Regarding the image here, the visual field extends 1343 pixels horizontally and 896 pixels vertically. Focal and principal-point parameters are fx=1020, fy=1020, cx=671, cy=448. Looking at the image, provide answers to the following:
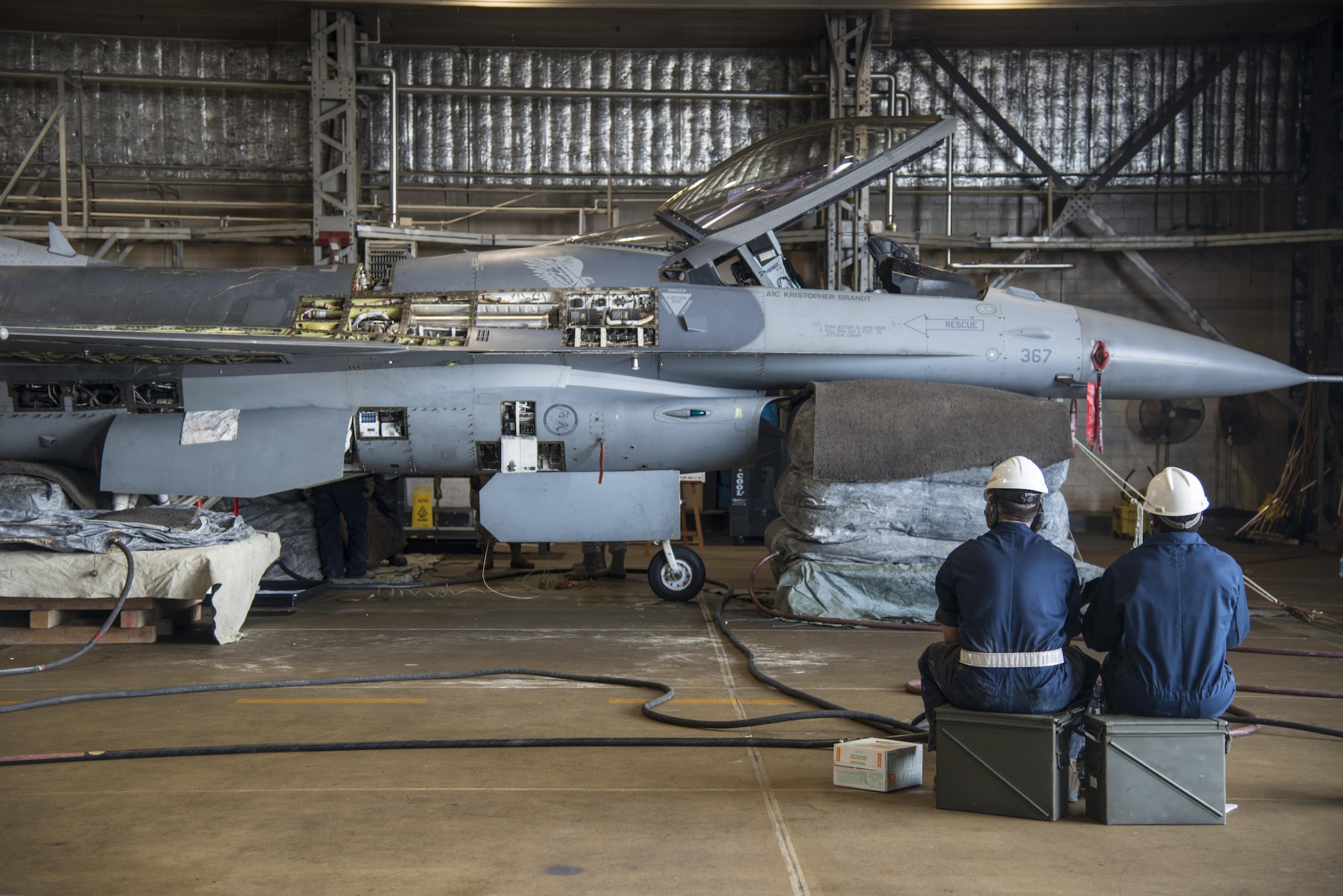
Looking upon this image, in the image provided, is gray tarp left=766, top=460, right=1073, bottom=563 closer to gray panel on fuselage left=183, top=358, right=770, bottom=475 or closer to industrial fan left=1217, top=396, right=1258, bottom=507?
gray panel on fuselage left=183, top=358, right=770, bottom=475

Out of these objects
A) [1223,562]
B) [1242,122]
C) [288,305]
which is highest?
[1242,122]

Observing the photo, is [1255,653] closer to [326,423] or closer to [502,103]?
[326,423]

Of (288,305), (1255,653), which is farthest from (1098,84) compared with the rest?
(288,305)

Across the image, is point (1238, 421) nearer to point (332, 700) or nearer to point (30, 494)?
point (332, 700)

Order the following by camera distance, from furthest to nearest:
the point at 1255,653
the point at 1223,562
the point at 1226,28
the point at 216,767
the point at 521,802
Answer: the point at 1226,28, the point at 1255,653, the point at 216,767, the point at 521,802, the point at 1223,562

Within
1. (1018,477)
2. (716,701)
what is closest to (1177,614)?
(1018,477)

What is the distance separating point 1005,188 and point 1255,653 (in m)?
10.3

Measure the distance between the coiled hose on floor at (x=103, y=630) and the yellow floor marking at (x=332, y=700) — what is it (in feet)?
4.62

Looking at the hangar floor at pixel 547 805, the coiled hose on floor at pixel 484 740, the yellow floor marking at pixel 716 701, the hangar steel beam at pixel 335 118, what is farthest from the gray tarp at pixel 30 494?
the hangar steel beam at pixel 335 118

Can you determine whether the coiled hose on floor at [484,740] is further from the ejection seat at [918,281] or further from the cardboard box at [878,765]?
the ejection seat at [918,281]

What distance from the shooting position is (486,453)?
27.6 feet

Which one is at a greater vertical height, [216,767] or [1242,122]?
[1242,122]

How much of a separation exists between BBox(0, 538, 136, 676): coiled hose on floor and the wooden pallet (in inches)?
3.2

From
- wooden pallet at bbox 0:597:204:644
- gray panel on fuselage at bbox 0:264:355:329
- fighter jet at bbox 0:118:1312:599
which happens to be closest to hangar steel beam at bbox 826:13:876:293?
fighter jet at bbox 0:118:1312:599
